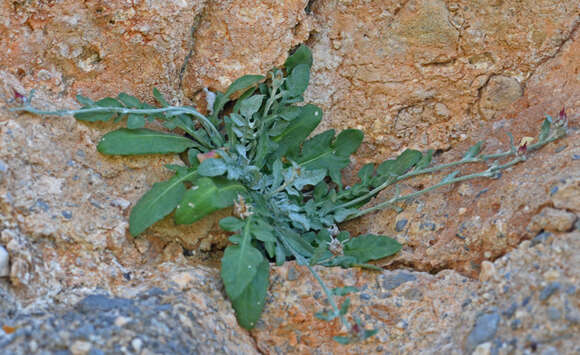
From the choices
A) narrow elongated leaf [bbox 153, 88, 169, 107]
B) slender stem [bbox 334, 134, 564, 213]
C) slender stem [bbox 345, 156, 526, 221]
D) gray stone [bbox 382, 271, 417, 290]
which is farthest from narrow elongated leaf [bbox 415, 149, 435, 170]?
narrow elongated leaf [bbox 153, 88, 169, 107]

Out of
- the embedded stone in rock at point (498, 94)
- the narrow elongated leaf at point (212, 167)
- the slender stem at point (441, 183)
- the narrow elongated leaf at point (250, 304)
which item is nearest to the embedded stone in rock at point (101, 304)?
the narrow elongated leaf at point (250, 304)

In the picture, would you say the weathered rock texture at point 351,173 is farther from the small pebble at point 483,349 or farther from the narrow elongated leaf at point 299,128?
the narrow elongated leaf at point 299,128

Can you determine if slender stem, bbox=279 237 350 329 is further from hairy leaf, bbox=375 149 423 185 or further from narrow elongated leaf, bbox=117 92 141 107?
narrow elongated leaf, bbox=117 92 141 107

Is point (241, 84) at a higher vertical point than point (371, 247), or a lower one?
higher

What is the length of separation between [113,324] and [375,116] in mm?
1848

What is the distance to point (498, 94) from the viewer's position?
299 centimetres

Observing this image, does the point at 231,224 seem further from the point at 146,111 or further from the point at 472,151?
the point at 472,151

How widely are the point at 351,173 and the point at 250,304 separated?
3.85 ft

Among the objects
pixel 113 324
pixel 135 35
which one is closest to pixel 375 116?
pixel 135 35

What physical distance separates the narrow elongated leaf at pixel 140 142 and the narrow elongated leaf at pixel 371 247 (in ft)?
3.10

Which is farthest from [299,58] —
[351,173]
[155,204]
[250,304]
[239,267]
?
[250,304]

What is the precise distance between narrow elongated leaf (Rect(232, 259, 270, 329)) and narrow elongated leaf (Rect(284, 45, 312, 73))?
49.5 inches

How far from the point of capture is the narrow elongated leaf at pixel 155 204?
7.83ft

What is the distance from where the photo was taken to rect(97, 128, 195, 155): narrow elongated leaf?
101 inches
